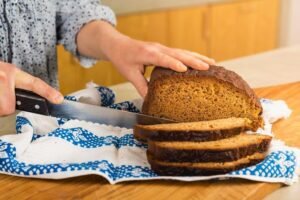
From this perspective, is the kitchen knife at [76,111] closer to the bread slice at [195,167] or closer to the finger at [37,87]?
the finger at [37,87]

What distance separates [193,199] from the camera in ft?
2.67

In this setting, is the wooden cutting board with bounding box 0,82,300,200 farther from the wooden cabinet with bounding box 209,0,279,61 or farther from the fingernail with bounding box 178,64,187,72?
the wooden cabinet with bounding box 209,0,279,61

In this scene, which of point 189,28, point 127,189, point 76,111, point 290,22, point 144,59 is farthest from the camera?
point 290,22

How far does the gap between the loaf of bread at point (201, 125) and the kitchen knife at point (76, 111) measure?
0.04m

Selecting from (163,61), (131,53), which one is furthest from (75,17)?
(163,61)

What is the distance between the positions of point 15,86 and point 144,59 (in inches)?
10.9

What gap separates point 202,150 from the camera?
85 centimetres

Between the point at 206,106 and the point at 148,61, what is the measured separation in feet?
0.53

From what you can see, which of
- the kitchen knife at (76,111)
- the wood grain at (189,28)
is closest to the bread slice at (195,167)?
the kitchen knife at (76,111)

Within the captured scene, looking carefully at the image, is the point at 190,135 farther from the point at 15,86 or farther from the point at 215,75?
the point at 15,86

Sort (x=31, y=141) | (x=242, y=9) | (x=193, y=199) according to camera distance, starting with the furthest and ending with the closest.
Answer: (x=242, y=9)
(x=31, y=141)
(x=193, y=199)

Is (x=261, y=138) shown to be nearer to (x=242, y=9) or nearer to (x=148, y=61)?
(x=148, y=61)

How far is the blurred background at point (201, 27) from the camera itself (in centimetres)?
236

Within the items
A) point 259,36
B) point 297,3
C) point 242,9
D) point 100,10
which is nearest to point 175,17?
point 242,9
